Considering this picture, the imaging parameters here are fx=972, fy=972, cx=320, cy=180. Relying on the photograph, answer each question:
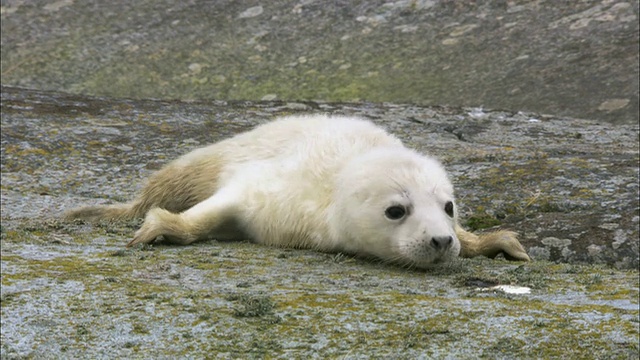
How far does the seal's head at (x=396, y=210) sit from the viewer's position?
4340 millimetres

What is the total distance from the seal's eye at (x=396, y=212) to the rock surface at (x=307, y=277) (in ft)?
0.79

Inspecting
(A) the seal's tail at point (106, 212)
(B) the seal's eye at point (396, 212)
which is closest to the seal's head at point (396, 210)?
(B) the seal's eye at point (396, 212)

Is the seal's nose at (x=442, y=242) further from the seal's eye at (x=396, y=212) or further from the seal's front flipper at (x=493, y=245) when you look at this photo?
the seal's front flipper at (x=493, y=245)

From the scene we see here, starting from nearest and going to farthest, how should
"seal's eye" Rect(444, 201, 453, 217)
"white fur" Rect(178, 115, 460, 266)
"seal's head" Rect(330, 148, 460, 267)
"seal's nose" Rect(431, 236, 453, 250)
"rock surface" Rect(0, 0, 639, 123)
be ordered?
"seal's nose" Rect(431, 236, 453, 250), "seal's head" Rect(330, 148, 460, 267), "white fur" Rect(178, 115, 460, 266), "seal's eye" Rect(444, 201, 453, 217), "rock surface" Rect(0, 0, 639, 123)

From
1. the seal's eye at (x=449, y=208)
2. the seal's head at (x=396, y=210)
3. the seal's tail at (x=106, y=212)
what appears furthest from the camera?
the seal's tail at (x=106, y=212)

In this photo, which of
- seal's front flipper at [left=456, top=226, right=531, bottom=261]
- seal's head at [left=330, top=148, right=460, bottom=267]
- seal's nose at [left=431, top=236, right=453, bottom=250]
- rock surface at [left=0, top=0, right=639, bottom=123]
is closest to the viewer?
seal's nose at [left=431, top=236, right=453, bottom=250]

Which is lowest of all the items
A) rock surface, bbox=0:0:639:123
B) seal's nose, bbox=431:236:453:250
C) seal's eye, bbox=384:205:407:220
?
rock surface, bbox=0:0:639:123

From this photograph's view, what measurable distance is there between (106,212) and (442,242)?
2.14 metres

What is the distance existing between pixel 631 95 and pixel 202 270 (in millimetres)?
7294

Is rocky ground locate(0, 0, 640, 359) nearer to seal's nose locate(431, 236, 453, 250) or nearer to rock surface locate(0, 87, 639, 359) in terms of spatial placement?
rock surface locate(0, 87, 639, 359)

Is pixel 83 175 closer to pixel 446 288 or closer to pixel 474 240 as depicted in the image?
pixel 474 240

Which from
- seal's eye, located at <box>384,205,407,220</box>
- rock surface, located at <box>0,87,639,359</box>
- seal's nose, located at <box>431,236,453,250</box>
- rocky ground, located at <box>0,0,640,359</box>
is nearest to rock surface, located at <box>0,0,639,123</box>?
rocky ground, located at <box>0,0,640,359</box>

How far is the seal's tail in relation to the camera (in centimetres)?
534

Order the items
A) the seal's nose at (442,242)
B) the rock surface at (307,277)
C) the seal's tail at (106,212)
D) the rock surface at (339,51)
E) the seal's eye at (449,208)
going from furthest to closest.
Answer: the rock surface at (339,51)
the seal's tail at (106,212)
the seal's eye at (449,208)
the seal's nose at (442,242)
the rock surface at (307,277)
